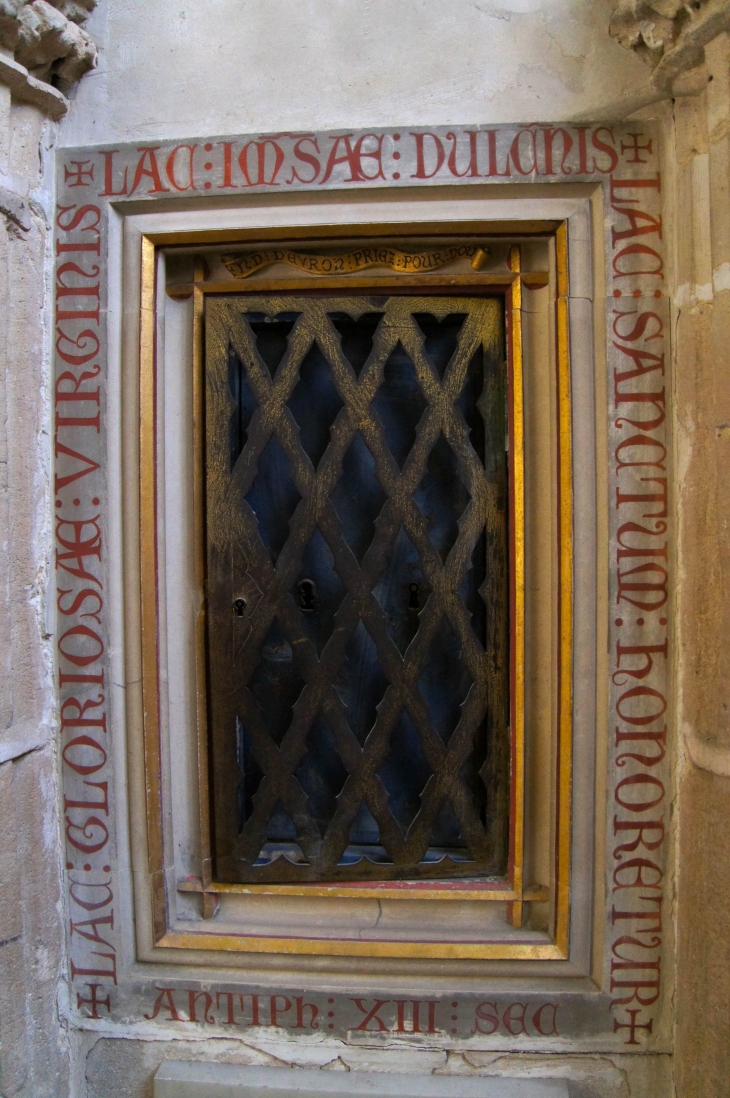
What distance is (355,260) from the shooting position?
1832mm

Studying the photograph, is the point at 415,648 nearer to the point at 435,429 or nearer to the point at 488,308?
the point at 435,429

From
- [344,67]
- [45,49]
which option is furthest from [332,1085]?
[45,49]

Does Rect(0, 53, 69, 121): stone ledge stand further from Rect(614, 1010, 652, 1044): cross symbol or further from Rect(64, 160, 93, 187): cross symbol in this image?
Rect(614, 1010, 652, 1044): cross symbol

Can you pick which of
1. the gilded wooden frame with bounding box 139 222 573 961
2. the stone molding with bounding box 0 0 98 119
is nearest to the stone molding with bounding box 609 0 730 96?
the gilded wooden frame with bounding box 139 222 573 961

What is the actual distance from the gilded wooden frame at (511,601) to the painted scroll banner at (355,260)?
0.03 m

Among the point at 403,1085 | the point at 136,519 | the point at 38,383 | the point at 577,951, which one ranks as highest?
the point at 38,383

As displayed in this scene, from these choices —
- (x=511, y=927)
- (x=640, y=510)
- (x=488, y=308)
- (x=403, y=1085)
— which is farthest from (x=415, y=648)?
(x=403, y=1085)

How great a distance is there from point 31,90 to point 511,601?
1785 mm

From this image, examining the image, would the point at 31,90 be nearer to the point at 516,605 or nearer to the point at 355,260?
the point at 355,260

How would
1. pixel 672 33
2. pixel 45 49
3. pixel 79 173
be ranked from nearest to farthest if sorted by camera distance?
pixel 672 33 < pixel 45 49 < pixel 79 173

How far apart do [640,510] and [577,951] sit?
3.77ft

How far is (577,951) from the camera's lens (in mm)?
1729

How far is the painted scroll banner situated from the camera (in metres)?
1.82

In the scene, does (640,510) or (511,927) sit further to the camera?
(511,927)
